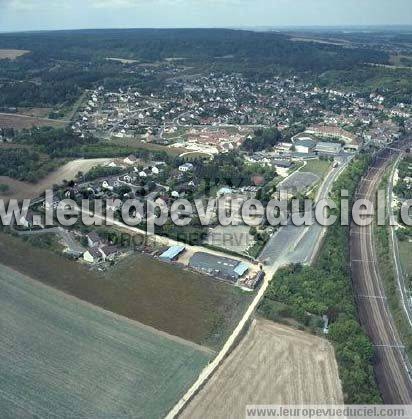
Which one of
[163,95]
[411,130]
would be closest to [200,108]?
[163,95]

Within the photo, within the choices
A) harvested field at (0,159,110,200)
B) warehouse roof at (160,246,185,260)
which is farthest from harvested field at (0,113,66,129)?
warehouse roof at (160,246,185,260)

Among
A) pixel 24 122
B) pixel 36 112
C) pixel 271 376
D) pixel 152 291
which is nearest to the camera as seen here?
pixel 271 376

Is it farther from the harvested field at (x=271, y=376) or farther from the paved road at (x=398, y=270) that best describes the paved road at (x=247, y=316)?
the paved road at (x=398, y=270)

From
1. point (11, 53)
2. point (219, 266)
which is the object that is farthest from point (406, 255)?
point (11, 53)

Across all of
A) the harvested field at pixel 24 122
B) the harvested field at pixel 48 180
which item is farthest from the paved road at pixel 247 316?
the harvested field at pixel 24 122

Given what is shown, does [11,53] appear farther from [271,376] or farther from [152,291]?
[271,376]
